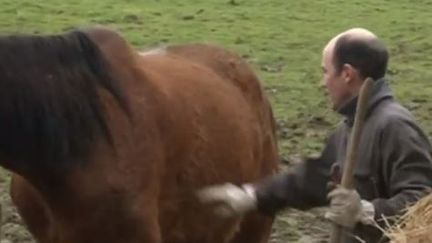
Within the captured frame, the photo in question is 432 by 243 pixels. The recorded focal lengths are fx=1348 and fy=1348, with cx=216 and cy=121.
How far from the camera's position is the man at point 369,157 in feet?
15.2

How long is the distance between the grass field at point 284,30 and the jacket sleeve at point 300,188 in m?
Result: 3.33

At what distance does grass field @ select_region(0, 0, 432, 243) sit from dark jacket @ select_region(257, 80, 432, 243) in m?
3.46

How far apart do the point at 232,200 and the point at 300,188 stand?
1.26 ft

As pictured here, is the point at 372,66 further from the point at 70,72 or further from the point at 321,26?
the point at 321,26

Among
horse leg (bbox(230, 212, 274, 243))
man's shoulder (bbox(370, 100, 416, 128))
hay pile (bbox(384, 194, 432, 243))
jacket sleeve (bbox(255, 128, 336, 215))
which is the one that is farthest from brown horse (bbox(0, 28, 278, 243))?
hay pile (bbox(384, 194, 432, 243))

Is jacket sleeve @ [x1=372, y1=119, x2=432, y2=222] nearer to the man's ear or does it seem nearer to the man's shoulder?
the man's shoulder

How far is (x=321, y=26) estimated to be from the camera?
1498 cm

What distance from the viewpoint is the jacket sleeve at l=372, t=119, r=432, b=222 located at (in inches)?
179

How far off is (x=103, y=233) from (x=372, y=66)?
1.31 m

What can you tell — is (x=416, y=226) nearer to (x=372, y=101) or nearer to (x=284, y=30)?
(x=372, y=101)

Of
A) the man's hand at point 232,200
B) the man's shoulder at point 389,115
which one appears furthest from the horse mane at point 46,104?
the man's shoulder at point 389,115

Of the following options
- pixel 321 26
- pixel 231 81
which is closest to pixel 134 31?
pixel 321 26

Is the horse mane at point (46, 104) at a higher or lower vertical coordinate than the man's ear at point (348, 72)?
lower

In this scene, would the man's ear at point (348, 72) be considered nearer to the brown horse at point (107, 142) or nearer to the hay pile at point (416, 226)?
the hay pile at point (416, 226)
